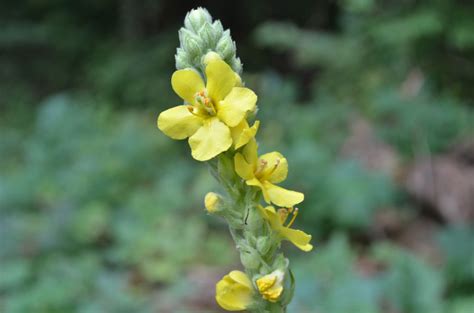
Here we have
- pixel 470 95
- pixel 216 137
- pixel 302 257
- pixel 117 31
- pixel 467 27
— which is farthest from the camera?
pixel 117 31

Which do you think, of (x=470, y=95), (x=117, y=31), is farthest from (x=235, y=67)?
(x=117, y=31)

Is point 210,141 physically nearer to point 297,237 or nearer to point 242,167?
point 242,167

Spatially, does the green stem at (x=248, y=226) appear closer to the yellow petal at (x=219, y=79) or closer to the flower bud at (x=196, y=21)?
the yellow petal at (x=219, y=79)

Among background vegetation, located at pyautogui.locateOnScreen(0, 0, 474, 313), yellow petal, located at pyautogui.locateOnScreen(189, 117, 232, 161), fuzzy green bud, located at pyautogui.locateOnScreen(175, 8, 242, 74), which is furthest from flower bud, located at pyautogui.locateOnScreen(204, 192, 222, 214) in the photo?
background vegetation, located at pyautogui.locateOnScreen(0, 0, 474, 313)

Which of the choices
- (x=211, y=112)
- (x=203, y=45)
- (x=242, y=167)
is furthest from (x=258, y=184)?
(x=203, y=45)

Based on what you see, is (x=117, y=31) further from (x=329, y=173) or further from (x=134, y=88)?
(x=329, y=173)

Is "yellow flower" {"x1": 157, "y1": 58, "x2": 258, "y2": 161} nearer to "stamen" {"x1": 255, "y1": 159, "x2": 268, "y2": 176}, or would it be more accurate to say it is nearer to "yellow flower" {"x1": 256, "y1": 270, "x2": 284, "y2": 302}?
"stamen" {"x1": 255, "y1": 159, "x2": 268, "y2": 176}

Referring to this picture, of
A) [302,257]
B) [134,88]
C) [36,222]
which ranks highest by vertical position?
[134,88]
